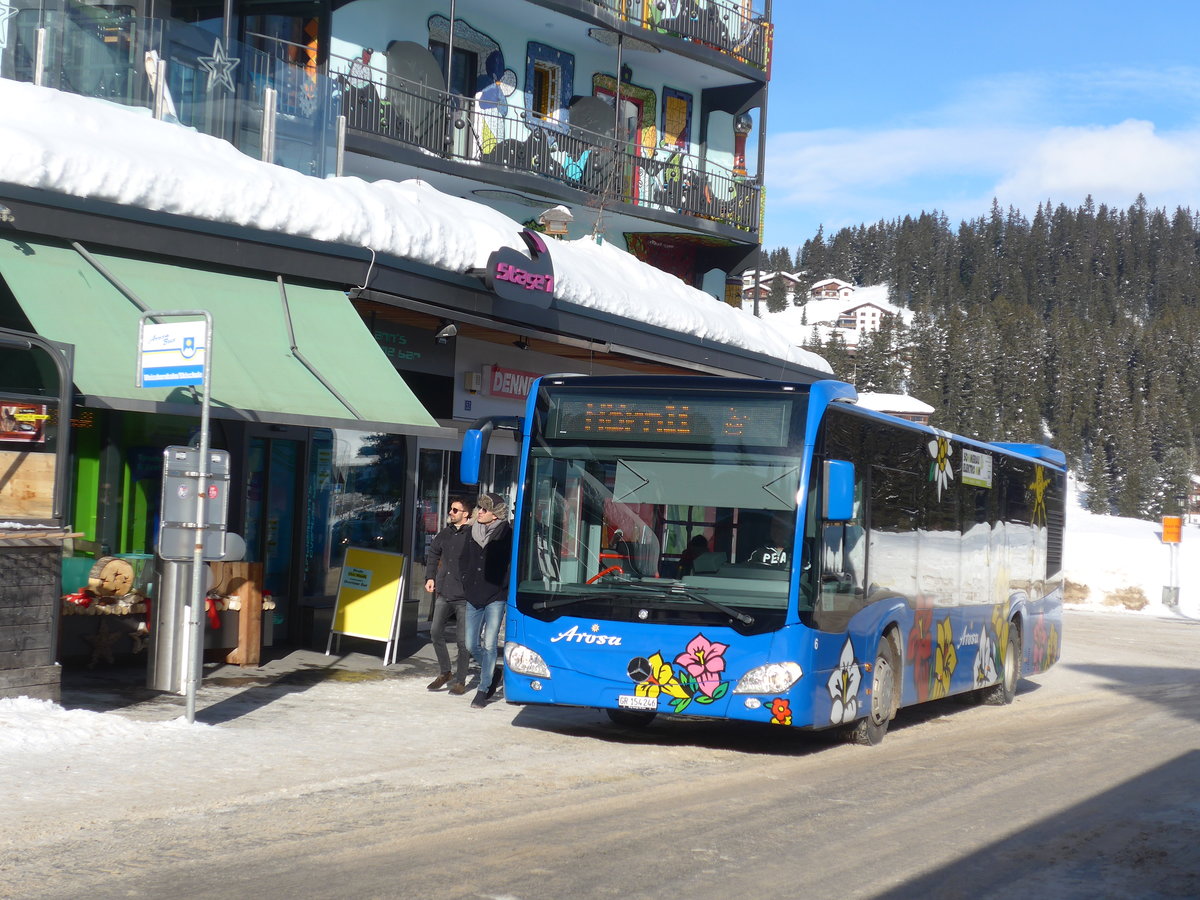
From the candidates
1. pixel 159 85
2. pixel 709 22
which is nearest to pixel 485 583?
pixel 159 85

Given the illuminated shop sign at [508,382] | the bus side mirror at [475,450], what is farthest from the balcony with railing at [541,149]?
the bus side mirror at [475,450]

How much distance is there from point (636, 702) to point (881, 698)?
2.43 m

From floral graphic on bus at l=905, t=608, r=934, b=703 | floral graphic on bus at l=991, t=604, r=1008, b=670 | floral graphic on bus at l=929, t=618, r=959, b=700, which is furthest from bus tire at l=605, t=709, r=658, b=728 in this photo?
floral graphic on bus at l=991, t=604, r=1008, b=670

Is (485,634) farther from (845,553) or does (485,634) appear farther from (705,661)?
(845,553)

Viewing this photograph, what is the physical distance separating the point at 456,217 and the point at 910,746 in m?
7.97

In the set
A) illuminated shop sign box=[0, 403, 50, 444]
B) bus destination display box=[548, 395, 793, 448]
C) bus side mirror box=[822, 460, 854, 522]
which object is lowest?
bus side mirror box=[822, 460, 854, 522]

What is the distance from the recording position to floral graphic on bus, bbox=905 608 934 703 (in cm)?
1223

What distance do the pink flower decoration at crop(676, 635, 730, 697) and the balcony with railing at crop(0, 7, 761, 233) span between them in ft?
25.1

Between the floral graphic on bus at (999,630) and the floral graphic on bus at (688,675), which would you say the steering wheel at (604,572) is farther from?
the floral graphic on bus at (999,630)

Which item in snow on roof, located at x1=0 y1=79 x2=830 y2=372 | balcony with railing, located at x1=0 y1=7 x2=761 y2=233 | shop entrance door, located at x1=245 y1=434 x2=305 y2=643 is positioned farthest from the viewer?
shop entrance door, located at x1=245 y1=434 x2=305 y2=643

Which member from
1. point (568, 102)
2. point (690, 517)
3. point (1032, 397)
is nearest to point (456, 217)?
point (690, 517)

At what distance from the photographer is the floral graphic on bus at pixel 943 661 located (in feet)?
42.5

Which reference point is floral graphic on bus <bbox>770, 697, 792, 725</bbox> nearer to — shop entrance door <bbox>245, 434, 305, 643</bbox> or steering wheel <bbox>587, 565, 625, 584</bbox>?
steering wheel <bbox>587, 565, 625, 584</bbox>

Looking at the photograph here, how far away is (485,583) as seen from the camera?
40.8 ft
